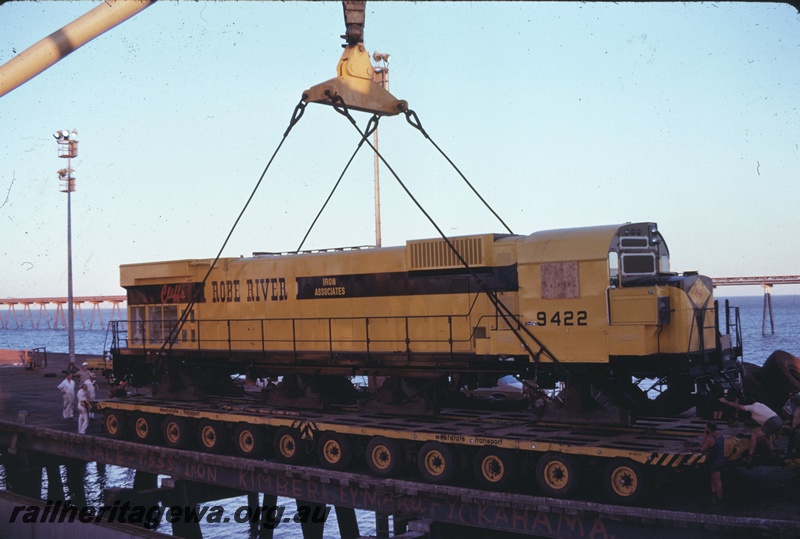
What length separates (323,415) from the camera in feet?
64.0

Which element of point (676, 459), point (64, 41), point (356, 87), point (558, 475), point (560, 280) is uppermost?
point (356, 87)

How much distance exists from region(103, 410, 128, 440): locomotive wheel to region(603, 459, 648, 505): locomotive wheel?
46.2 feet

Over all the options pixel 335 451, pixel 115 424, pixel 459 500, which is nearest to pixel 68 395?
pixel 115 424

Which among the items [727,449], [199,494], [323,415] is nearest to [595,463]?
[727,449]

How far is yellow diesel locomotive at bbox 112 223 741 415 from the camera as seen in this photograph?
15.7 m

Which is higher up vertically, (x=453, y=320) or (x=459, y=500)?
(x=453, y=320)

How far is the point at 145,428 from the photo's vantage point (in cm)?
2239

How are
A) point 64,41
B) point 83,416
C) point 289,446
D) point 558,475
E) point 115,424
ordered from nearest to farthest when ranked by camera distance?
point 64,41
point 558,475
point 289,446
point 115,424
point 83,416

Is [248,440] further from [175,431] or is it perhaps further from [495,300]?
[495,300]

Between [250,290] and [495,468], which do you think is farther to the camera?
[250,290]

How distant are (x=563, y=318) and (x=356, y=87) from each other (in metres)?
6.19

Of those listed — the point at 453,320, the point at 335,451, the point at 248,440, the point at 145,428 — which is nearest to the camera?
the point at 335,451

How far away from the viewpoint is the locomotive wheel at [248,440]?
19641 mm

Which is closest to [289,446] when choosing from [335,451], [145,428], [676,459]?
[335,451]
